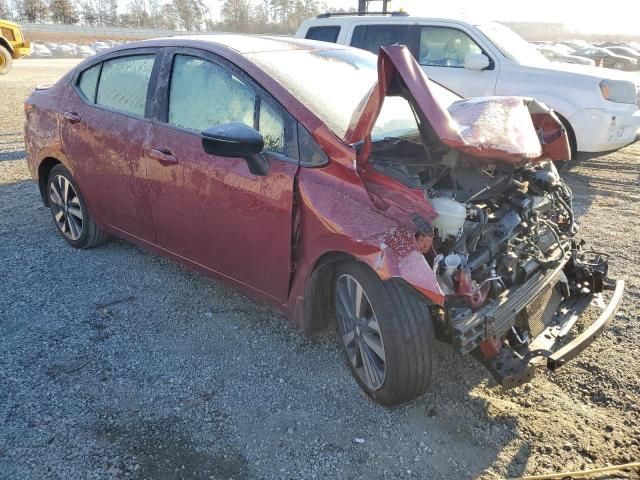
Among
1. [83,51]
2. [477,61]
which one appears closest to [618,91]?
[477,61]

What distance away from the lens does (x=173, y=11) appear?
6556cm

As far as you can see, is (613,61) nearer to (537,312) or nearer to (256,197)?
(537,312)

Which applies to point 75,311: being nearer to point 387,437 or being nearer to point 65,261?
point 65,261

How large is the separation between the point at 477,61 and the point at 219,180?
4862 millimetres

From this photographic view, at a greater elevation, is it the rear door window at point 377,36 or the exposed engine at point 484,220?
the rear door window at point 377,36

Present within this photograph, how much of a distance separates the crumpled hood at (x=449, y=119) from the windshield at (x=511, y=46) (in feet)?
14.2

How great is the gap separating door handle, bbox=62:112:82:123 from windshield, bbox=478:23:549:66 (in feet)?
17.1

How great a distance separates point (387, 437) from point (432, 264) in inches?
33.7

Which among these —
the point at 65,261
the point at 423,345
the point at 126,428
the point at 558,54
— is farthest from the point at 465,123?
the point at 558,54

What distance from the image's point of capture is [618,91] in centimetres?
649

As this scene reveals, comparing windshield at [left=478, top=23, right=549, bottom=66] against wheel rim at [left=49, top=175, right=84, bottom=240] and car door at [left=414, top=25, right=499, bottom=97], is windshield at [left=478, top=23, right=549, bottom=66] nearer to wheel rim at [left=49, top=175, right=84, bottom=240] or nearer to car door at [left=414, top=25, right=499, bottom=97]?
car door at [left=414, top=25, right=499, bottom=97]

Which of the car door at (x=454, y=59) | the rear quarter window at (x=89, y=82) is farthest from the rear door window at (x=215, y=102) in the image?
the car door at (x=454, y=59)

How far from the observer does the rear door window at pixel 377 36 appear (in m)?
7.56

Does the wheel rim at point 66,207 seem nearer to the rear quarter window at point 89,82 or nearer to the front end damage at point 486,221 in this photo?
the rear quarter window at point 89,82
